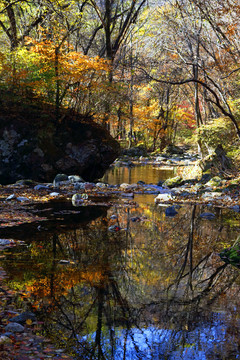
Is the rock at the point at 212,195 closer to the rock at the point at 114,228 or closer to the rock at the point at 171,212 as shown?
the rock at the point at 171,212

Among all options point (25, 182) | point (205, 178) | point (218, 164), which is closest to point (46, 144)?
point (25, 182)

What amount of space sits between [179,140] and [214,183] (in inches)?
1271

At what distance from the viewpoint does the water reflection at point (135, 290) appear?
3.01 meters

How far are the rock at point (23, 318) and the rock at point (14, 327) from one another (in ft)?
0.49

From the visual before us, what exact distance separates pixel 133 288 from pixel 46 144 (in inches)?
388

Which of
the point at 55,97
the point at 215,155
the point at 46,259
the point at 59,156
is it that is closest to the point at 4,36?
the point at 55,97

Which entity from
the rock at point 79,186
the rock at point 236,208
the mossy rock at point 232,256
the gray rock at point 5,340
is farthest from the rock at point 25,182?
the gray rock at point 5,340

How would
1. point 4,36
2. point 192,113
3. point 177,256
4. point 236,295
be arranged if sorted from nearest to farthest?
point 236,295 < point 177,256 < point 4,36 < point 192,113

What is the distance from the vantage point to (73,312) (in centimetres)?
351

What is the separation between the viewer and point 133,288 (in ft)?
13.8

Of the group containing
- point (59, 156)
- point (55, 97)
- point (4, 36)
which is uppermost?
→ point (4, 36)

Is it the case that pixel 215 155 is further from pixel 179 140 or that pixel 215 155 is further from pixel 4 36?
pixel 179 140

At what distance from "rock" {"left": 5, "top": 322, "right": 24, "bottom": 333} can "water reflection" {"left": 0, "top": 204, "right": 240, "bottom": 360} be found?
0.26 meters

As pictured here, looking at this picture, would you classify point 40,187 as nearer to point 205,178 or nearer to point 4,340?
point 205,178
